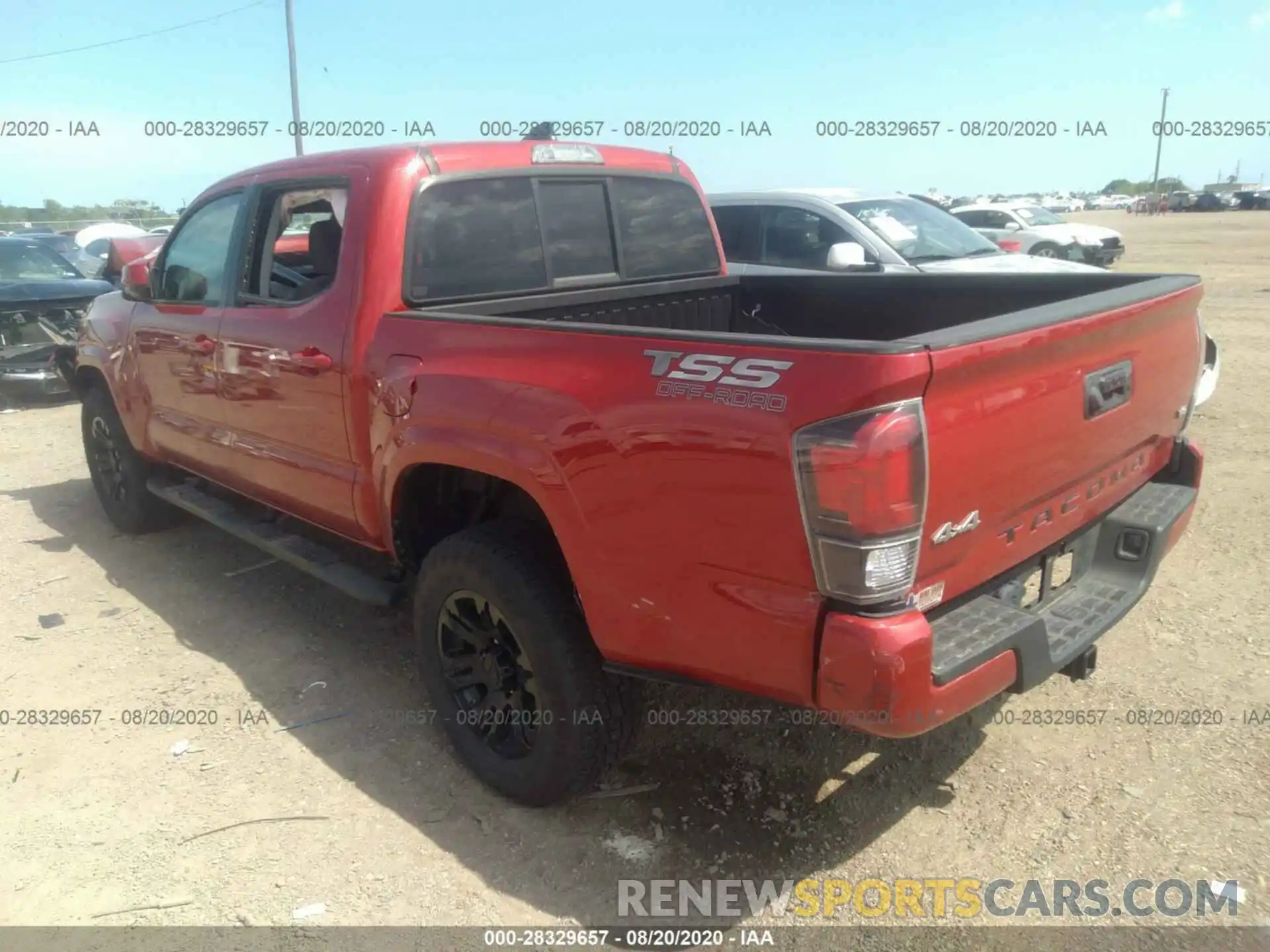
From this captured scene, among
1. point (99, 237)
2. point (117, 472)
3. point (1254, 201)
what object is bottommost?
point (117, 472)

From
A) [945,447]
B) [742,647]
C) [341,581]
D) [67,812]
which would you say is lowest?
[67,812]

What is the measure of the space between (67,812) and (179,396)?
2.09 m

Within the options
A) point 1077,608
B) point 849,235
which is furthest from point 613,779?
point 849,235

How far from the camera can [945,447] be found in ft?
6.75

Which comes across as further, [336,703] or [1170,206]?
[1170,206]

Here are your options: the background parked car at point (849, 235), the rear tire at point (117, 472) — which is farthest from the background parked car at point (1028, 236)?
the rear tire at point (117, 472)

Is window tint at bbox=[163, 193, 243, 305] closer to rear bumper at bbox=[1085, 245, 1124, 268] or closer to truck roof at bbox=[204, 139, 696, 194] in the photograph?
truck roof at bbox=[204, 139, 696, 194]

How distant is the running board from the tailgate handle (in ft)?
7.91

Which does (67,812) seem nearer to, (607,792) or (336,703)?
(336,703)

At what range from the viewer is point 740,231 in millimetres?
7793

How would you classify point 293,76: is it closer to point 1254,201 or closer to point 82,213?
point 82,213

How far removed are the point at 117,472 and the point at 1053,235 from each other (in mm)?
19851

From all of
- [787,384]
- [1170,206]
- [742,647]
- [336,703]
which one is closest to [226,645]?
[336,703]

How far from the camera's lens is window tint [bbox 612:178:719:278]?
4.03 m
